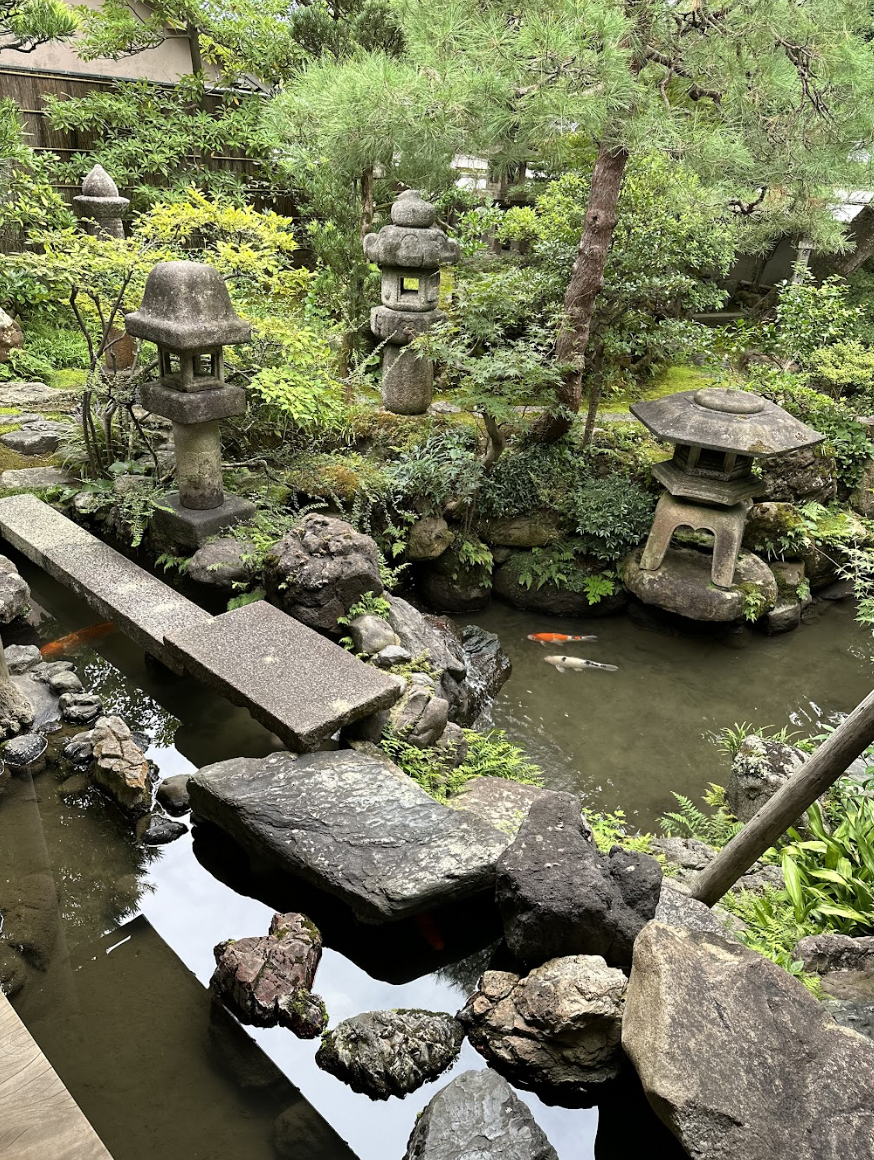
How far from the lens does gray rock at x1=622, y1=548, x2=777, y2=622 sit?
8.07 meters

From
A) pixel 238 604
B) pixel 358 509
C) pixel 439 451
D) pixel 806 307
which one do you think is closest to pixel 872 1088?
pixel 238 604

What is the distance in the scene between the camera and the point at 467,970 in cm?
396

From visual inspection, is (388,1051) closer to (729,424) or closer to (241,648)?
(241,648)

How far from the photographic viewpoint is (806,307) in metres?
9.84

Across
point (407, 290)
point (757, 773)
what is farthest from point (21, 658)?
point (407, 290)

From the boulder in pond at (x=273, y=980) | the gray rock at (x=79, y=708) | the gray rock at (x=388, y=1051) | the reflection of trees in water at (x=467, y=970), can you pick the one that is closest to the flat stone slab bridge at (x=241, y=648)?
the gray rock at (x=79, y=708)

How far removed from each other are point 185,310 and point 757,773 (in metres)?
5.29

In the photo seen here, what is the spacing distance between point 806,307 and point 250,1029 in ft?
31.7

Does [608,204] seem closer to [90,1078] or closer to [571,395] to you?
[571,395]

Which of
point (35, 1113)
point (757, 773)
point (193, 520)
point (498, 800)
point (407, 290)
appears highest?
point (407, 290)

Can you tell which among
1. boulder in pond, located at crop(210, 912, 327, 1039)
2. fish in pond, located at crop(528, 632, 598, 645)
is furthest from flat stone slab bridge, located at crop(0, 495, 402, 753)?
fish in pond, located at crop(528, 632, 598, 645)

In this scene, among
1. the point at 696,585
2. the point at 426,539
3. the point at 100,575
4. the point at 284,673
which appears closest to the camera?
the point at 284,673

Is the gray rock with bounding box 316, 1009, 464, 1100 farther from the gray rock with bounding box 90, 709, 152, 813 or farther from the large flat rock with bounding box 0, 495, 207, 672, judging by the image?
the large flat rock with bounding box 0, 495, 207, 672

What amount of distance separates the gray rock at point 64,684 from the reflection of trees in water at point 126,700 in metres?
0.17
